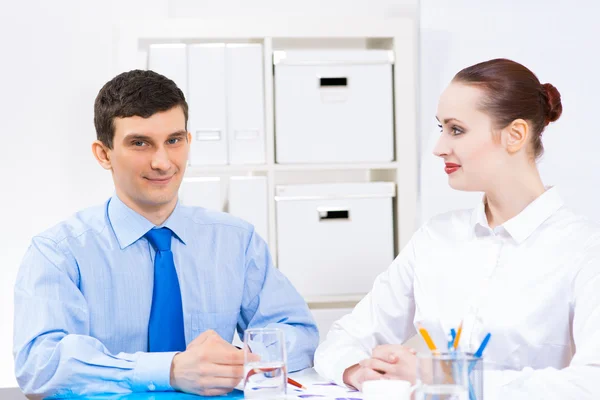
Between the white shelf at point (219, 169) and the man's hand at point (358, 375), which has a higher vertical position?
the white shelf at point (219, 169)

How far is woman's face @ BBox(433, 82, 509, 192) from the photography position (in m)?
Answer: 1.62

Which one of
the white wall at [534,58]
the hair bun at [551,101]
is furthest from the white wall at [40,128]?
the hair bun at [551,101]

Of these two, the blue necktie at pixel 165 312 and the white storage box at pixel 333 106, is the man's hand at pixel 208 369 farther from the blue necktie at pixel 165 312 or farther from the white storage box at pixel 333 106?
the white storage box at pixel 333 106

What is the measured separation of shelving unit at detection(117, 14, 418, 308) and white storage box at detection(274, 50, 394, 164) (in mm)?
26

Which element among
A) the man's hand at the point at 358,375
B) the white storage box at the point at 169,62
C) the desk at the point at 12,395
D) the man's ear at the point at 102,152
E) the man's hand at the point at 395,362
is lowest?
the desk at the point at 12,395

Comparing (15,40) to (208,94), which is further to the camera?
(15,40)

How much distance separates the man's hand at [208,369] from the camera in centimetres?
138

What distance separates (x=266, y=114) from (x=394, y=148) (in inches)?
17.4

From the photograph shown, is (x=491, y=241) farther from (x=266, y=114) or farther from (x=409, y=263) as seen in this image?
(x=266, y=114)

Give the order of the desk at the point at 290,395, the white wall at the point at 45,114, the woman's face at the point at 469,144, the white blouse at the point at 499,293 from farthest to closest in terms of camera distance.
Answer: the white wall at the point at 45,114, the woman's face at the point at 469,144, the white blouse at the point at 499,293, the desk at the point at 290,395

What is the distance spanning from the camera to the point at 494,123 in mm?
1611

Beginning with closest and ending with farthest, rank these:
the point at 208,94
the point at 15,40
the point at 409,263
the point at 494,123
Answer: the point at 494,123 → the point at 409,263 → the point at 208,94 → the point at 15,40

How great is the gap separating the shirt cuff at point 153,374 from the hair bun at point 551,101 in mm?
903

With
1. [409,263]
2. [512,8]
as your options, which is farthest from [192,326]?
[512,8]
